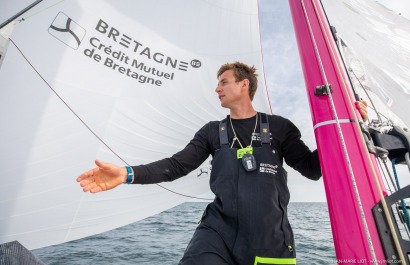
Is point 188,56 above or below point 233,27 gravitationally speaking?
below

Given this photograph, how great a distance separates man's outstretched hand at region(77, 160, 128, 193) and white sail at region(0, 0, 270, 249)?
4.66 ft

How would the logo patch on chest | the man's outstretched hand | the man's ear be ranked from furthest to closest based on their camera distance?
the man's ear
the logo patch on chest
the man's outstretched hand

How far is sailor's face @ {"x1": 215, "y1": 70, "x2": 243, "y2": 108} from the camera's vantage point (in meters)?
1.74

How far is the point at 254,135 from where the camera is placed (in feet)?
5.05

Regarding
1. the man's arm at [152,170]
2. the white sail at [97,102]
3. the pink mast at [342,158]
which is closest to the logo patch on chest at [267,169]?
the pink mast at [342,158]

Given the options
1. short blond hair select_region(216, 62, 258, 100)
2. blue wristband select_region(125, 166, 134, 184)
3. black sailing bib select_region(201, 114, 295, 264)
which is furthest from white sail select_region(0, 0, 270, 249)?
black sailing bib select_region(201, 114, 295, 264)

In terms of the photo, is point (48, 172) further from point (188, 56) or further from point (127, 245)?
point (127, 245)

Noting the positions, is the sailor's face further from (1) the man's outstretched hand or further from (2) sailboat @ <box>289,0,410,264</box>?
(1) the man's outstretched hand

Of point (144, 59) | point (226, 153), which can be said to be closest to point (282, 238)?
point (226, 153)

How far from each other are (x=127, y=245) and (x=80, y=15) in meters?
5.76

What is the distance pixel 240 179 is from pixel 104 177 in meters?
0.66

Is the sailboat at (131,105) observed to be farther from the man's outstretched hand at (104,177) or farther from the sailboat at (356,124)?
the man's outstretched hand at (104,177)

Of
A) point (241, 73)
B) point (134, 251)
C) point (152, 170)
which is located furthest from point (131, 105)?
point (134, 251)

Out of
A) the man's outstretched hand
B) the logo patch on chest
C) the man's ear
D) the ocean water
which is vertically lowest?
the ocean water
